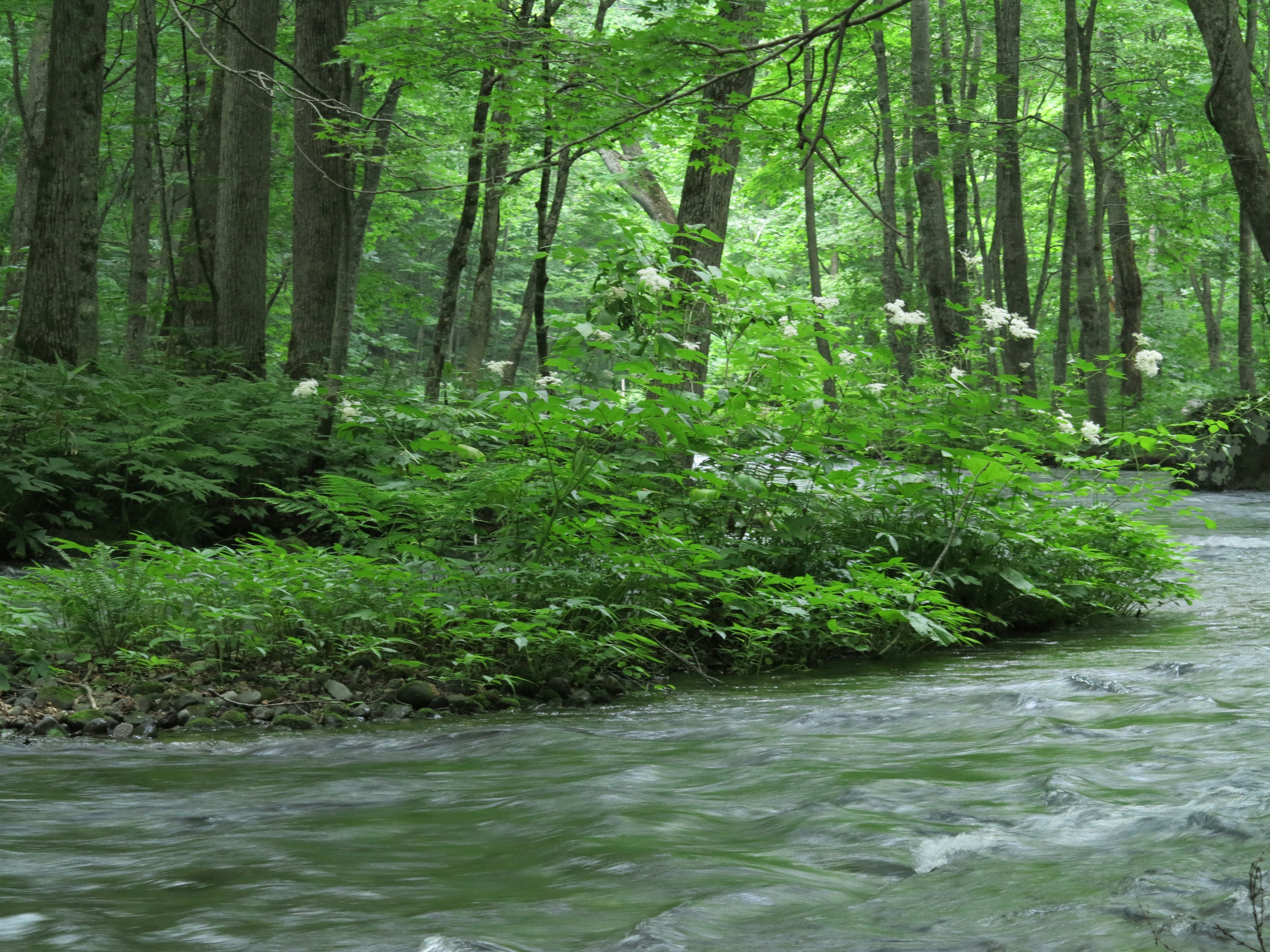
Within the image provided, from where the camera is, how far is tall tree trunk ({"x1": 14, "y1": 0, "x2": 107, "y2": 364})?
9617mm

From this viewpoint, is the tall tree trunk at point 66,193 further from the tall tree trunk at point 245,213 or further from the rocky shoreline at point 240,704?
the rocky shoreline at point 240,704

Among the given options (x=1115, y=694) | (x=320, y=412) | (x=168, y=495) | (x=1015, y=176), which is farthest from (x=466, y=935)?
(x=1015, y=176)

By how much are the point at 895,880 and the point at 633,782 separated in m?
1.20

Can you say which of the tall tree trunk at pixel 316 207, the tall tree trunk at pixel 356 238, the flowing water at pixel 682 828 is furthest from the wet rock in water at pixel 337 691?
the tall tree trunk at pixel 316 207

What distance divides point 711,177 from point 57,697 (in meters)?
6.45

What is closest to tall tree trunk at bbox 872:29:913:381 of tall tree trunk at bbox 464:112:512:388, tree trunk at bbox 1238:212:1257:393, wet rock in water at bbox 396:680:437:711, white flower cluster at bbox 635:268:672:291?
tree trunk at bbox 1238:212:1257:393

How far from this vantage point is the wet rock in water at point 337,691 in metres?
4.88

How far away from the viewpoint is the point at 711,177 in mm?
9062

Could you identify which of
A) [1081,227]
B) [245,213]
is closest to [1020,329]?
[245,213]

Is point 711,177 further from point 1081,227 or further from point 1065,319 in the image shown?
point 1065,319

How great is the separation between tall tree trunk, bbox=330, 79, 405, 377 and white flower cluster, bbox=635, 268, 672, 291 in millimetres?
1523

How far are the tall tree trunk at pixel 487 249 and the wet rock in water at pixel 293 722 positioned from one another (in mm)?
4378

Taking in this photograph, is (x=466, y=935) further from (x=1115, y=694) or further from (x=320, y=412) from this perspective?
(x=320, y=412)

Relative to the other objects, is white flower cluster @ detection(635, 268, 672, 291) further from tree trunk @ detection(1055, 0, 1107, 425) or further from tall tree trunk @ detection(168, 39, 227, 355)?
tree trunk @ detection(1055, 0, 1107, 425)
